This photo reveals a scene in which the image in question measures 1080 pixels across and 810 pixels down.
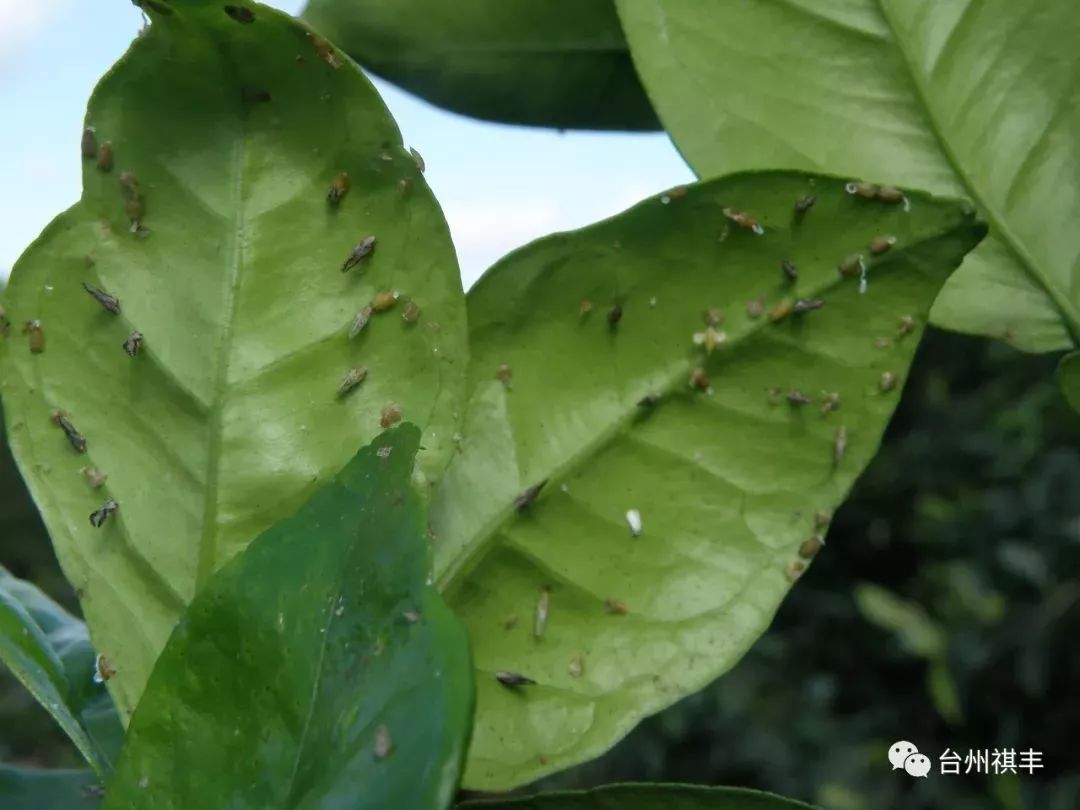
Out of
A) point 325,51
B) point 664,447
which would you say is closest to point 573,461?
point 664,447

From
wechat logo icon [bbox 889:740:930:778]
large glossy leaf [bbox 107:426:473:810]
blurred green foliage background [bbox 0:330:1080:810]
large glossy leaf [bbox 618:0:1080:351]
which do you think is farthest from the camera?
blurred green foliage background [bbox 0:330:1080:810]

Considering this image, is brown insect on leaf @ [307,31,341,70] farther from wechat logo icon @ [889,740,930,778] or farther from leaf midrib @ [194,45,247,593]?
wechat logo icon @ [889,740,930,778]

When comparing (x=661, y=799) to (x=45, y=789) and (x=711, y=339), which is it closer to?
(x=711, y=339)

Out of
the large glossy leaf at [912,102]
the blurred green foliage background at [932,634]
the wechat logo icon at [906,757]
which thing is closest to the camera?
the large glossy leaf at [912,102]

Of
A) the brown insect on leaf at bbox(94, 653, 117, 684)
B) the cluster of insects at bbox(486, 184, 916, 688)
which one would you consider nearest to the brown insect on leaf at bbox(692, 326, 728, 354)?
the cluster of insects at bbox(486, 184, 916, 688)

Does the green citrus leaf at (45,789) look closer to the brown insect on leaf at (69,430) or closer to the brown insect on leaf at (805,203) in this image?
the brown insect on leaf at (69,430)

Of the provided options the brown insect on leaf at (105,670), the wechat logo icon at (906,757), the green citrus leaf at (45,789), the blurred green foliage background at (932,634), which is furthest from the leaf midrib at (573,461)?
the blurred green foliage background at (932,634)
